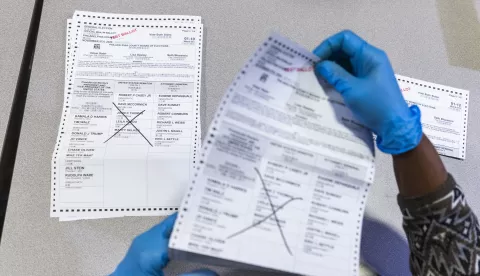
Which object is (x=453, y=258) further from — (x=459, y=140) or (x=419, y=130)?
(x=459, y=140)

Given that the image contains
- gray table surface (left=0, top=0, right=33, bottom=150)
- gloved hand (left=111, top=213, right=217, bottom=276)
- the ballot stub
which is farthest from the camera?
gray table surface (left=0, top=0, right=33, bottom=150)

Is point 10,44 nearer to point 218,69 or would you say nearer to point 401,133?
point 218,69

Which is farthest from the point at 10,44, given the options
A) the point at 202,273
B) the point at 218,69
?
the point at 202,273

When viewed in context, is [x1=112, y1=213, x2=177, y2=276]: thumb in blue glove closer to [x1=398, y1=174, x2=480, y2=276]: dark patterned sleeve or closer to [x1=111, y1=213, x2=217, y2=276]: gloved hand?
[x1=111, y1=213, x2=217, y2=276]: gloved hand

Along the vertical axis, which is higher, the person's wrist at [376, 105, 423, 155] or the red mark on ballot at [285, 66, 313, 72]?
the red mark on ballot at [285, 66, 313, 72]

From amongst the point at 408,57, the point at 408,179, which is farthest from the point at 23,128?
the point at 408,57

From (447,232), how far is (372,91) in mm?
212

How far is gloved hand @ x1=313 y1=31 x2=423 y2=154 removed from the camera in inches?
20.4

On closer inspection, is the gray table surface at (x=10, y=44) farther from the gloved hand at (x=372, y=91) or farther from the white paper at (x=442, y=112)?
the white paper at (x=442, y=112)

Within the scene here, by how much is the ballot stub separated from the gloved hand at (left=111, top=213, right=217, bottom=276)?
0.08 meters

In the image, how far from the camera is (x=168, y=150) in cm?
69

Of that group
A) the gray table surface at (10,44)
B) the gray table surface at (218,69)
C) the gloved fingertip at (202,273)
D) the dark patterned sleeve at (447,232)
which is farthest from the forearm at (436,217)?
the gray table surface at (10,44)

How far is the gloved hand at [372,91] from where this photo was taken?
518 millimetres

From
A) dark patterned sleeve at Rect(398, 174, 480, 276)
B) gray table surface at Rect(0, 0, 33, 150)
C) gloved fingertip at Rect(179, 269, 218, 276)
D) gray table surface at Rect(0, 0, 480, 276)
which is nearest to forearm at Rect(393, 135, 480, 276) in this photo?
dark patterned sleeve at Rect(398, 174, 480, 276)
